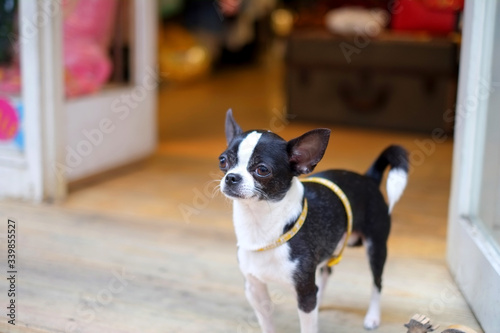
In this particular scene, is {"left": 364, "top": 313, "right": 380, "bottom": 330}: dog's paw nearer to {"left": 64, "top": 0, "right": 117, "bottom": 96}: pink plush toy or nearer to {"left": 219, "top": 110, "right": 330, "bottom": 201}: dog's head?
{"left": 219, "top": 110, "right": 330, "bottom": 201}: dog's head

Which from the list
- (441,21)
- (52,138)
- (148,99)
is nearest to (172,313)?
(52,138)

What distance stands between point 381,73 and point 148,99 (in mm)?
2097

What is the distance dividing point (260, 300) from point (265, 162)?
499 millimetres

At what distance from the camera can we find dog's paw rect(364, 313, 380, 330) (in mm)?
2191

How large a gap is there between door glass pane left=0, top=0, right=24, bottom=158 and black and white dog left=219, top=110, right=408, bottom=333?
200 centimetres


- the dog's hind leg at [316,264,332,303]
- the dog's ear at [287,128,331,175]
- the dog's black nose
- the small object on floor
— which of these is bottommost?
the dog's hind leg at [316,264,332,303]

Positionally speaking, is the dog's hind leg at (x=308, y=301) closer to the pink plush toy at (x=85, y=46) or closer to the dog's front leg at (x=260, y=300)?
the dog's front leg at (x=260, y=300)

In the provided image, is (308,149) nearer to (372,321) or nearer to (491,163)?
(372,321)

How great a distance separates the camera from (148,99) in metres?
4.49

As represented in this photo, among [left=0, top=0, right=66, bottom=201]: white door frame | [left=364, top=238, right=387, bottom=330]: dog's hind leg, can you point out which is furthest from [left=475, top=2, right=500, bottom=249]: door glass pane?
[left=0, top=0, right=66, bottom=201]: white door frame

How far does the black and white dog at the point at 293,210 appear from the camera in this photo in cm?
171

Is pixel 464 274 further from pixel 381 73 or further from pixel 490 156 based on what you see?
pixel 381 73

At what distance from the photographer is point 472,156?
99.7 inches

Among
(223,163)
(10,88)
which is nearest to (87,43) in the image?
(10,88)
